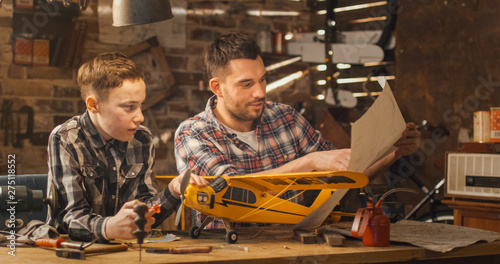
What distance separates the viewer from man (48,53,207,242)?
1.93m

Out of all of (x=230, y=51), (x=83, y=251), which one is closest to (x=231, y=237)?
(x=83, y=251)

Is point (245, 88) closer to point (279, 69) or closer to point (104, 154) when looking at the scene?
point (104, 154)

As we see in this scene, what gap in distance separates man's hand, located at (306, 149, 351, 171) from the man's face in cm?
34

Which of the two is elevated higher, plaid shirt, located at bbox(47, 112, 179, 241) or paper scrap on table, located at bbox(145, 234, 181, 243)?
plaid shirt, located at bbox(47, 112, 179, 241)

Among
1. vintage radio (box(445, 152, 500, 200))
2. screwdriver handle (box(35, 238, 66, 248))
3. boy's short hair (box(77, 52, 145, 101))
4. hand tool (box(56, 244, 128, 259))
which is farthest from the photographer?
vintage radio (box(445, 152, 500, 200))

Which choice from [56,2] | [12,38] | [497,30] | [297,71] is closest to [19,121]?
[12,38]

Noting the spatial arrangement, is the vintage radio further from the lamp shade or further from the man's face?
the lamp shade

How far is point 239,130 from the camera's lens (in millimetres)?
2570

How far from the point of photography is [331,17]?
5.39m

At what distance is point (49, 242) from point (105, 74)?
600 millimetres

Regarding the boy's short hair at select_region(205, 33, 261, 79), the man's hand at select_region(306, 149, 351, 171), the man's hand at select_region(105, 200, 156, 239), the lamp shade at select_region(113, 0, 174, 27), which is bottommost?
the man's hand at select_region(105, 200, 156, 239)

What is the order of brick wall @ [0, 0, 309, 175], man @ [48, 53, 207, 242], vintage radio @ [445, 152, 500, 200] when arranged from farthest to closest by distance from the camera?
brick wall @ [0, 0, 309, 175], vintage radio @ [445, 152, 500, 200], man @ [48, 53, 207, 242]

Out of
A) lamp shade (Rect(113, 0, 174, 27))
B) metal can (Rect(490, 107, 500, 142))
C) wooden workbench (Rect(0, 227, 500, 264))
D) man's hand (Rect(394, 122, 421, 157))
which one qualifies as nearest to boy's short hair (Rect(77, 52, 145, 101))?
lamp shade (Rect(113, 0, 174, 27))

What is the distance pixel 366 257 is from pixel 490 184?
1.89 m
